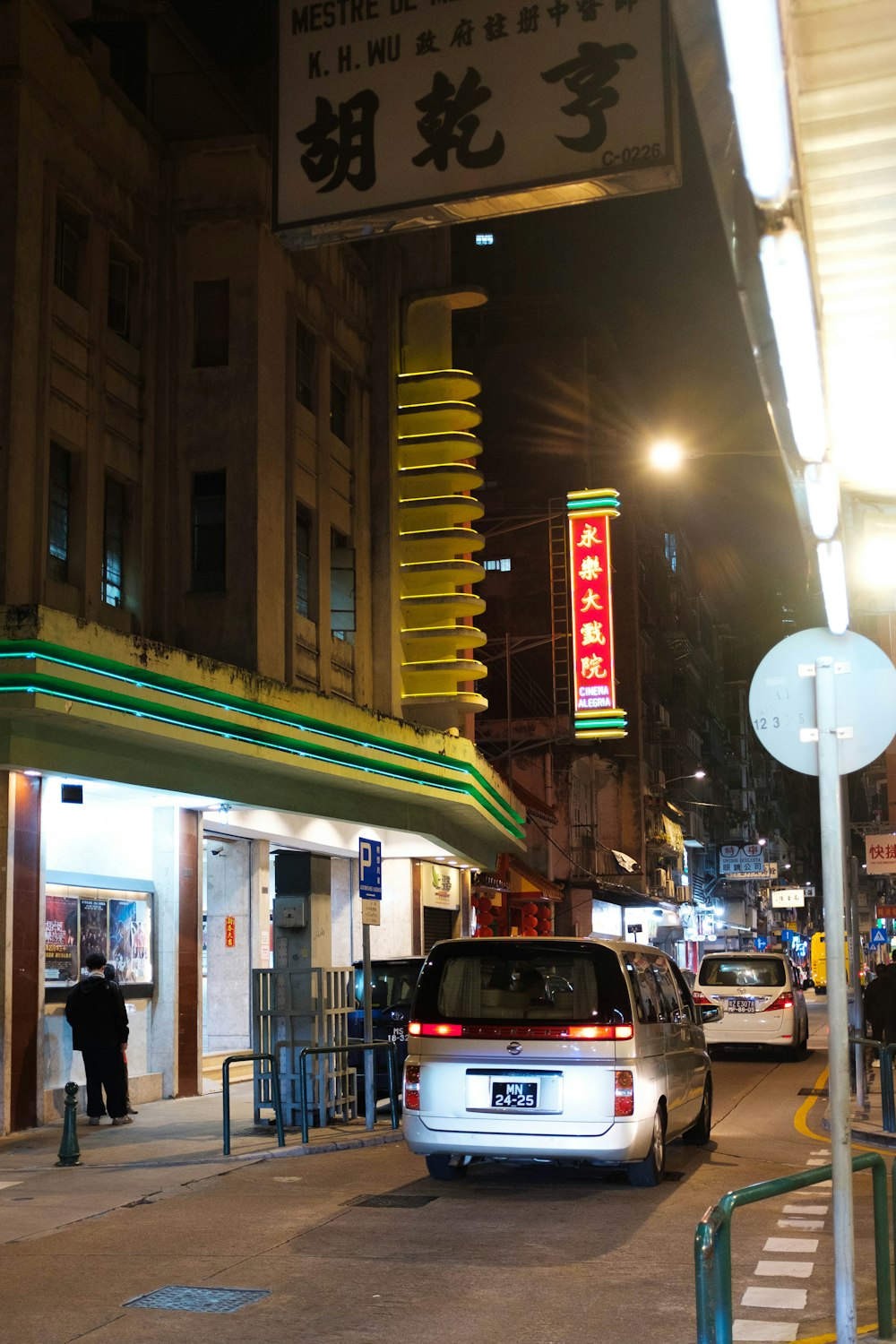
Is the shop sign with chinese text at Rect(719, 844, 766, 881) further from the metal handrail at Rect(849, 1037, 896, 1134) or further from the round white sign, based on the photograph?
the round white sign

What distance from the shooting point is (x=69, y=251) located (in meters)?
19.7

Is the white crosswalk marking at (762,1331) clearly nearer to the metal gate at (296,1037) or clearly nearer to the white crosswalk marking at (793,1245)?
the white crosswalk marking at (793,1245)

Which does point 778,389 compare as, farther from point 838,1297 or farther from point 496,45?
point 496,45

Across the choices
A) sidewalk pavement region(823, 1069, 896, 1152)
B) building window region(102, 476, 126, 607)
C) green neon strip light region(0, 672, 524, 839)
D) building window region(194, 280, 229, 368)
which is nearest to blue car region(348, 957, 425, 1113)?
green neon strip light region(0, 672, 524, 839)

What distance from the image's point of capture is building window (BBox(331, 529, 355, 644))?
1043 inches

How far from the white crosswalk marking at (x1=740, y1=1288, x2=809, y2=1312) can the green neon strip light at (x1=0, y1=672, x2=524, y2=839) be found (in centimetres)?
954

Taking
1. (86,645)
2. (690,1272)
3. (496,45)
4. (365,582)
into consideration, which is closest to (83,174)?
(86,645)

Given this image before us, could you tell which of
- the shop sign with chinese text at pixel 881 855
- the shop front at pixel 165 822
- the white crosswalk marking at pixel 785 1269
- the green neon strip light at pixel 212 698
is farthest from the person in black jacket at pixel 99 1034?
the shop sign with chinese text at pixel 881 855

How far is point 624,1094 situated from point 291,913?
6.14 meters

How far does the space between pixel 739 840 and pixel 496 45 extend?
81.6m

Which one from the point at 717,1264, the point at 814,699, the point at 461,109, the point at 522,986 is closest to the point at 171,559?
the point at 522,986

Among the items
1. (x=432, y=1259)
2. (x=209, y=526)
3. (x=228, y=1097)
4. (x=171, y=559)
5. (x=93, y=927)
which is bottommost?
(x=432, y=1259)

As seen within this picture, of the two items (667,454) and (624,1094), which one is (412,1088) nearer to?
(624,1094)

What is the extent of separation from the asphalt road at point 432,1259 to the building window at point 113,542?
8893 mm
